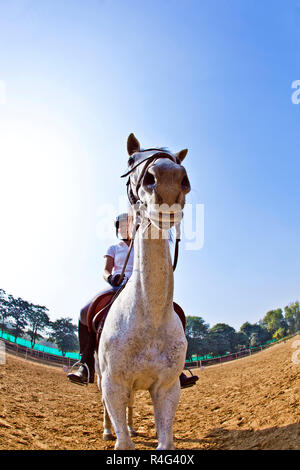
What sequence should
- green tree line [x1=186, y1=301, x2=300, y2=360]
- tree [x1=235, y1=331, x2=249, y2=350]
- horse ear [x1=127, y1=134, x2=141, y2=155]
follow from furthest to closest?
tree [x1=235, y1=331, x2=249, y2=350] < green tree line [x1=186, y1=301, x2=300, y2=360] < horse ear [x1=127, y1=134, x2=141, y2=155]

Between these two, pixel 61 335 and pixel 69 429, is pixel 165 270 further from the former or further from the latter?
pixel 61 335

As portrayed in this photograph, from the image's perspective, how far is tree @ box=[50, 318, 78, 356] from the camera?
6222 centimetres

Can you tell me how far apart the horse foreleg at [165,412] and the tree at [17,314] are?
5808 centimetres

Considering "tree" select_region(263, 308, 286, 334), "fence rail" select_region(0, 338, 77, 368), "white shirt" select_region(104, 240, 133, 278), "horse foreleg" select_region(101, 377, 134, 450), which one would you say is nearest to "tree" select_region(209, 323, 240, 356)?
"tree" select_region(263, 308, 286, 334)

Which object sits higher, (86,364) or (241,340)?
(86,364)

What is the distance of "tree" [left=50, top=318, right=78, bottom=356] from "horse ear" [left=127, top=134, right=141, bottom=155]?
6537 centimetres

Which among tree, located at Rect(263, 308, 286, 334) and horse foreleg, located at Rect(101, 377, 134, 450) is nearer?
horse foreleg, located at Rect(101, 377, 134, 450)

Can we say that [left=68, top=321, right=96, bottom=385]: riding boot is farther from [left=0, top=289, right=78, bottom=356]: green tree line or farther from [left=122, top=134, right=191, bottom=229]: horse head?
[left=0, top=289, right=78, bottom=356]: green tree line

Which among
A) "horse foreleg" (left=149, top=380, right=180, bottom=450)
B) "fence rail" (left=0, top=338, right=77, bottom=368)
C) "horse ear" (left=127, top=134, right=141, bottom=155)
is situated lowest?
"fence rail" (left=0, top=338, right=77, bottom=368)

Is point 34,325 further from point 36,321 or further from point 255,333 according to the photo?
point 255,333

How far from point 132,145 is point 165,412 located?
3092 mm

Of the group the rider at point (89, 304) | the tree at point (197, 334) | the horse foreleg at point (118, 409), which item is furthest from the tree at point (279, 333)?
the horse foreleg at point (118, 409)

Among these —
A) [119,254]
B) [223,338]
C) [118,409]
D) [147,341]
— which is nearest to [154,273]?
[147,341]

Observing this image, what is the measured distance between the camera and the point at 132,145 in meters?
3.81
